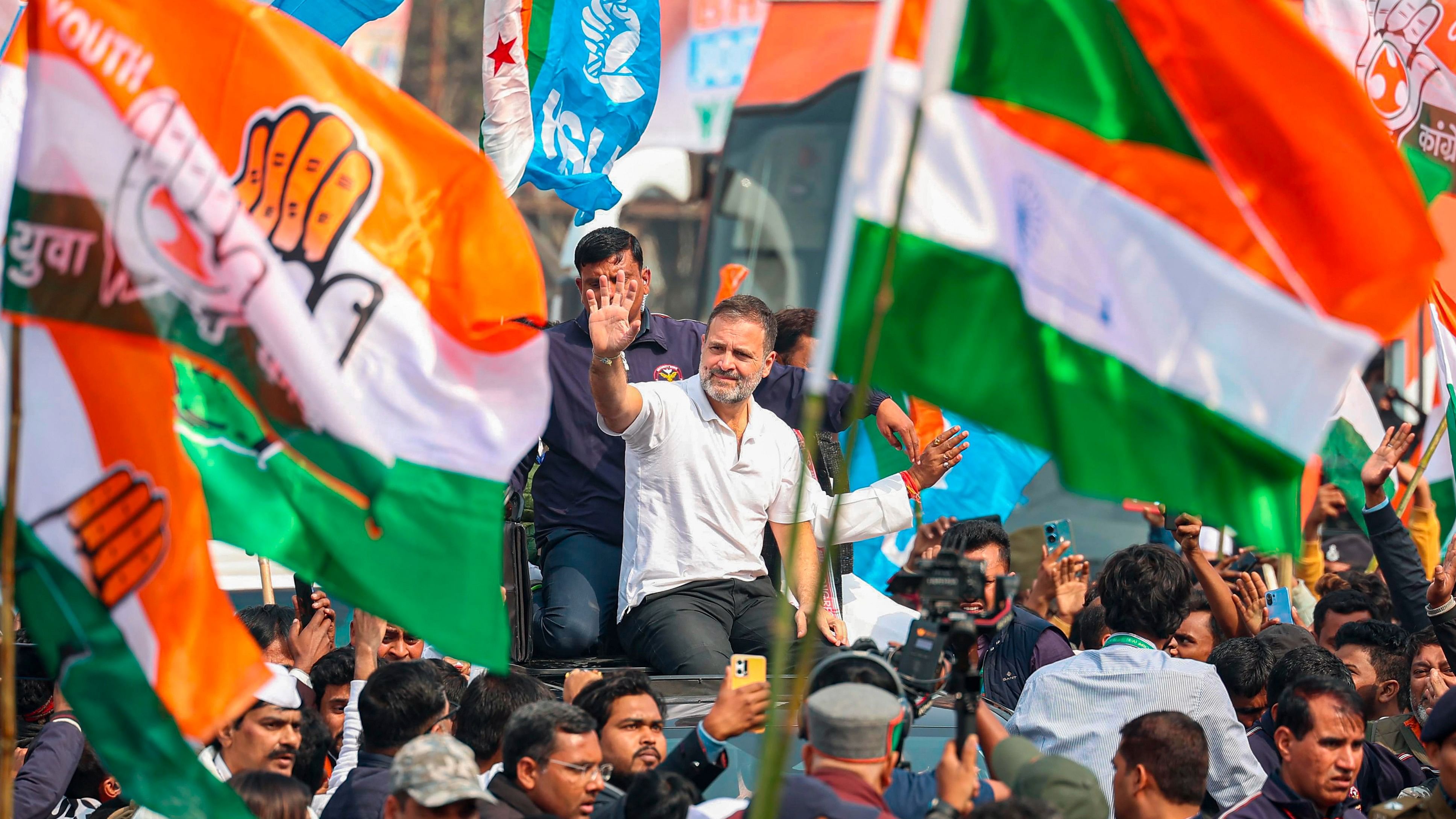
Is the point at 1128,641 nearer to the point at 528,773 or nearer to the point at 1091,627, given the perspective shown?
the point at 1091,627

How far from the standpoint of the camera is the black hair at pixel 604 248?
21.9 feet

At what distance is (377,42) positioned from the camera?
2673 centimetres

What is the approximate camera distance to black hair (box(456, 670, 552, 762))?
5500 millimetres

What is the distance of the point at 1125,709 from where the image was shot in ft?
18.3

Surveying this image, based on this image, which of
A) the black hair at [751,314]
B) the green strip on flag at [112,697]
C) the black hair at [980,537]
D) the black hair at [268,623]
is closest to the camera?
the green strip on flag at [112,697]

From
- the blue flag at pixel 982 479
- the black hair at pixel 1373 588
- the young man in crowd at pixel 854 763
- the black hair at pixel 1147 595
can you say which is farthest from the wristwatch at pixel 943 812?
the blue flag at pixel 982 479

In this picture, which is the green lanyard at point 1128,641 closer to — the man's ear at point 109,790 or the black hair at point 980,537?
the black hair at point 980,537

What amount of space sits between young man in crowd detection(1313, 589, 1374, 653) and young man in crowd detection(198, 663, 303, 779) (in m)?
4.67

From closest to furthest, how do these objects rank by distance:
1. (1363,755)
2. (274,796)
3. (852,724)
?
(852,724) → (274,796) → (1363,755)

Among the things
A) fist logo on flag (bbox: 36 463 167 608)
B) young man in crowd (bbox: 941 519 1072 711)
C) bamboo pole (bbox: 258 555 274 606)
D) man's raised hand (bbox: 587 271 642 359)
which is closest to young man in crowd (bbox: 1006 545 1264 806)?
young man in crowd (bbox: 941 519 1072 711)

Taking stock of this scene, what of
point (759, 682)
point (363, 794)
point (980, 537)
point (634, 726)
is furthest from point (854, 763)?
point (980, 537)

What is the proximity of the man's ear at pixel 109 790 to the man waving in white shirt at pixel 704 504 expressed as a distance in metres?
1.92

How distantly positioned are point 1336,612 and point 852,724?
4476mm

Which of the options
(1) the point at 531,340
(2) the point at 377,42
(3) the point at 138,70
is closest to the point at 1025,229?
(1) the point at 531,340
